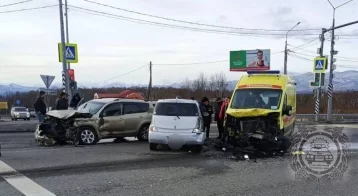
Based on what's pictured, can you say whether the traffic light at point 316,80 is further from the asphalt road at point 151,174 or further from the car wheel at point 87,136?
the car wheel at point 87,136

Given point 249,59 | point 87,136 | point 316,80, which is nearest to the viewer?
point 87,136

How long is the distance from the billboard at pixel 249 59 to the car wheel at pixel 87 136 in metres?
33.1

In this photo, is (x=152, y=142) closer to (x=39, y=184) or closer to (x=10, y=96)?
(x=39, y=184)

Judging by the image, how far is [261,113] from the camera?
11586mm

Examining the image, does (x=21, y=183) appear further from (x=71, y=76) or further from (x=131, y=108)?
(x=71, y=76)

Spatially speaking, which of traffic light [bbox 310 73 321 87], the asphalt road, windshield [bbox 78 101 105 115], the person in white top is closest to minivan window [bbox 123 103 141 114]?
windshield [bbox 78 101 105 115]

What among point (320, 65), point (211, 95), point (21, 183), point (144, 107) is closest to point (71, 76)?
point (144, 107)

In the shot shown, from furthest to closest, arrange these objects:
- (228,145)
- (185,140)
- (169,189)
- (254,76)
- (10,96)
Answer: (10,96), (254,76), (228,145), (185,140), (169,189)

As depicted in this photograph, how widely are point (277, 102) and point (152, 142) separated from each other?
425cm

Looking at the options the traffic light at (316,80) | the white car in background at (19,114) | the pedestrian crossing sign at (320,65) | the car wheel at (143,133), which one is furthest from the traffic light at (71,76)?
the white car in background at (19,114)

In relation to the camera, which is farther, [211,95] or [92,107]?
[211,95]

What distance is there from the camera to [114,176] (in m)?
8.10

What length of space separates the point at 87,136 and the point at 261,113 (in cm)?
612

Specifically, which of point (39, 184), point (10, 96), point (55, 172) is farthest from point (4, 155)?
point (10, 96)
